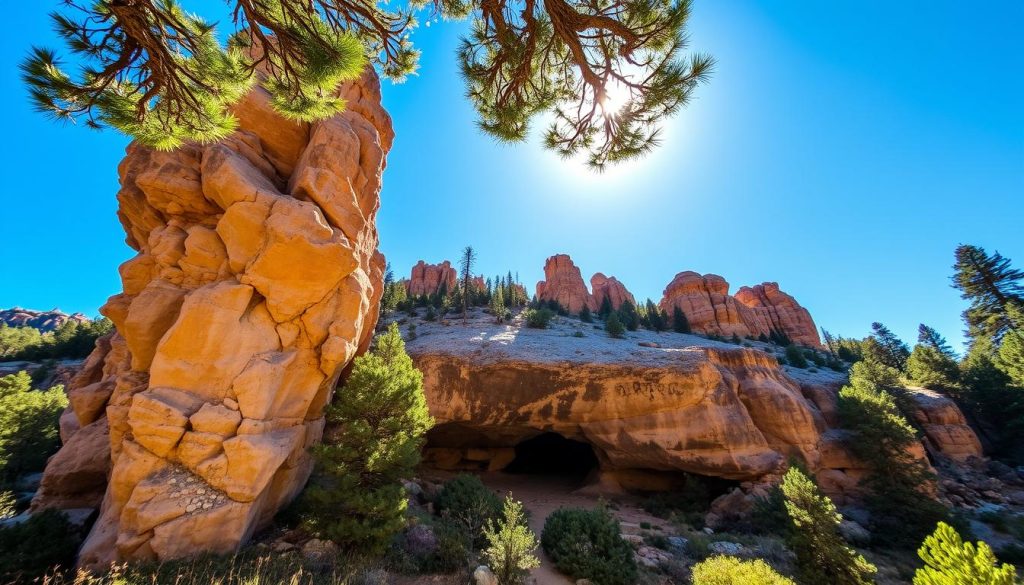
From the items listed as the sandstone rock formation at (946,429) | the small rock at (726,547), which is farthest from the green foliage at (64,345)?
the sandstone rock formation at (946,429)

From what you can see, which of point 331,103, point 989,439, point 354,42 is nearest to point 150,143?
point 331,103

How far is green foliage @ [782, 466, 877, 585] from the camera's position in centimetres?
834

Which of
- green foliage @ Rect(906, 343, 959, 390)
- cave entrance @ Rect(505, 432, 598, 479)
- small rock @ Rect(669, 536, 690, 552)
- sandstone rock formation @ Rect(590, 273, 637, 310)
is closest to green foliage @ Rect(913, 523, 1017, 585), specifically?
small rock @ Rect(669, 536, 690, 552)

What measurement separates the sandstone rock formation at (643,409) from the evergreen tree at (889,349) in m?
31.2

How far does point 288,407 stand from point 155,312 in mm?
4792

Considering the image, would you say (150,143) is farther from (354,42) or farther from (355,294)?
(355,294)

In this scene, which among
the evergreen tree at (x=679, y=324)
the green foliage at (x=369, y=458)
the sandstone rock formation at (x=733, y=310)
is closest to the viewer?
the green foliage at (x=369, y=458)

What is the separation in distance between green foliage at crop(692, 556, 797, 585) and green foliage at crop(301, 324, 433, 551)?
274 inches

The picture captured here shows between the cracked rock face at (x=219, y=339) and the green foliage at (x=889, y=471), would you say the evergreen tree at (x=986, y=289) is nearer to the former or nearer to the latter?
the green foliage at (x=889, y=471)

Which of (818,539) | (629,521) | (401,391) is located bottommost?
(629,521)

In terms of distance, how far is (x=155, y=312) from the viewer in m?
9.45

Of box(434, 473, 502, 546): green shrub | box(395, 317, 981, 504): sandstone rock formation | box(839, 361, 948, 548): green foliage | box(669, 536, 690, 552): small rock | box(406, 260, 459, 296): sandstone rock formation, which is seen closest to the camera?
box(434, 473, 502, 546): green shrub

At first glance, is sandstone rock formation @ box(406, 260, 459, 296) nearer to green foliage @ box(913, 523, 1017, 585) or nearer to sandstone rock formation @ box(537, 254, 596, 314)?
sandstone rock formation @ box(537, 254, 596, 314)

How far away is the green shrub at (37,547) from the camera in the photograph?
618 cm
